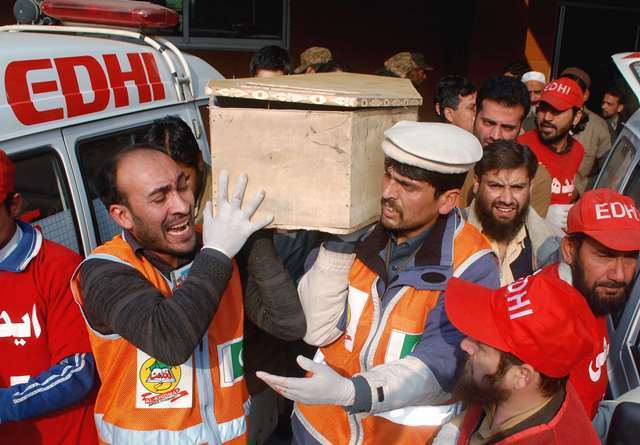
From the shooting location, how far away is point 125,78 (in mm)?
3057

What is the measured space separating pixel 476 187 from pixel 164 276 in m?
1.73

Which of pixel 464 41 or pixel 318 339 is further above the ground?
pixel 464 41

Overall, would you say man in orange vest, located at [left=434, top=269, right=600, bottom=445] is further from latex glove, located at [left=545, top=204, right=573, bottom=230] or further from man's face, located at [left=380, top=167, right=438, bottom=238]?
latex glove, located at [left=545, top=204, right=573, bottom=230]

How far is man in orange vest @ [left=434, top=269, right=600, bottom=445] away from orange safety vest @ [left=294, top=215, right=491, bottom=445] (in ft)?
0.72

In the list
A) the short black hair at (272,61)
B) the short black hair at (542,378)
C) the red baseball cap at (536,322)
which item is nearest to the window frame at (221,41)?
the short black hair at (272,61)

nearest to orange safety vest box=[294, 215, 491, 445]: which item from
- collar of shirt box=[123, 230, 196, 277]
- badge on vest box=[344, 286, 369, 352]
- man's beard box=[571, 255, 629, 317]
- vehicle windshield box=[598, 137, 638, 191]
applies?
badge on vest box=[344, 286, 369, 352]

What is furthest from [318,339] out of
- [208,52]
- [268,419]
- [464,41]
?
[464,41]

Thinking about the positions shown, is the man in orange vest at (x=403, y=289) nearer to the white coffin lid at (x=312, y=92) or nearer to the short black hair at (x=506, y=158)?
the white coffin lid at (x=312, y=92)

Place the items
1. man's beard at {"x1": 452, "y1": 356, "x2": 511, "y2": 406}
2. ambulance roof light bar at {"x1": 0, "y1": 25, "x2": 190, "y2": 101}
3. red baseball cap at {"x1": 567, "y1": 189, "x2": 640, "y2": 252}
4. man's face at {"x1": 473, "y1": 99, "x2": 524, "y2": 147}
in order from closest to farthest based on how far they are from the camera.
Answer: man's beard at {"x1": 452, "y1": 356, "x2": 511, "y2": 406} < red baseball cap at {"x1": 567, "y1": 189, "x2": 640, "y2": 252} < ambulance roof light bar at {"x1": 0, "y1": 25, "x2": 190, "y2": 101} < man's face at {"x1": 473, "y1": 99, "x2": 524, "y2": 147}

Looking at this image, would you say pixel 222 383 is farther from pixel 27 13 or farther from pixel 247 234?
pixel 27 13

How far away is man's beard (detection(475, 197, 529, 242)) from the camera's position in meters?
3.00

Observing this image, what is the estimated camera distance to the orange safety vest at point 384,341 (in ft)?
6.65

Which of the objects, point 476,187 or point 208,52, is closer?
point 476,187

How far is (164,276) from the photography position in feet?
6.84
